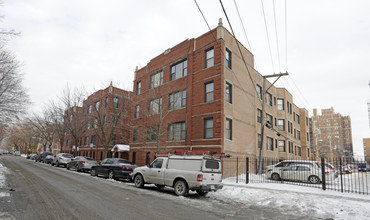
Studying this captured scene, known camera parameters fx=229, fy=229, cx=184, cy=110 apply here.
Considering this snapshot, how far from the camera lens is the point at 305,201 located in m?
9.49

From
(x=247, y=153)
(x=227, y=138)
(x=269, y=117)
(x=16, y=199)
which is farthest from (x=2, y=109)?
(x=269, y=117)

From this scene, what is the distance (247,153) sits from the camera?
21.4m

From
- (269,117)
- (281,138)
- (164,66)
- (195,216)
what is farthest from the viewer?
(281,138)

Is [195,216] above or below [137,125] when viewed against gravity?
below

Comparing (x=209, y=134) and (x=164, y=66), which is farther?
(x=164, y=66)

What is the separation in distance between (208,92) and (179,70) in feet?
16.5

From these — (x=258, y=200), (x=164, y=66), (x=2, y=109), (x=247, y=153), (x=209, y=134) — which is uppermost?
(x=164, y=66)

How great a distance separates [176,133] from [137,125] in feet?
23.1

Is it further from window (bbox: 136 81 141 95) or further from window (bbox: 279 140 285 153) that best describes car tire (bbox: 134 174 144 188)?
window (bbox: 279 140 285 153)

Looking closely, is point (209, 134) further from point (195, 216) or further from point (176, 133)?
point (195, 216)

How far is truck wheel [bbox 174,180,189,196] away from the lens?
10312 mm

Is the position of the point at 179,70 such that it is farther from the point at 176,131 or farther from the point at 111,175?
the point at 111,175

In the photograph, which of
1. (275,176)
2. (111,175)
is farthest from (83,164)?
(275,176)

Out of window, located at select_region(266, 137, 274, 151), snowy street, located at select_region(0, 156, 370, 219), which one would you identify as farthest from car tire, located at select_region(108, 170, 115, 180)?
window, located at select_region(266, 137, 274, 151)
